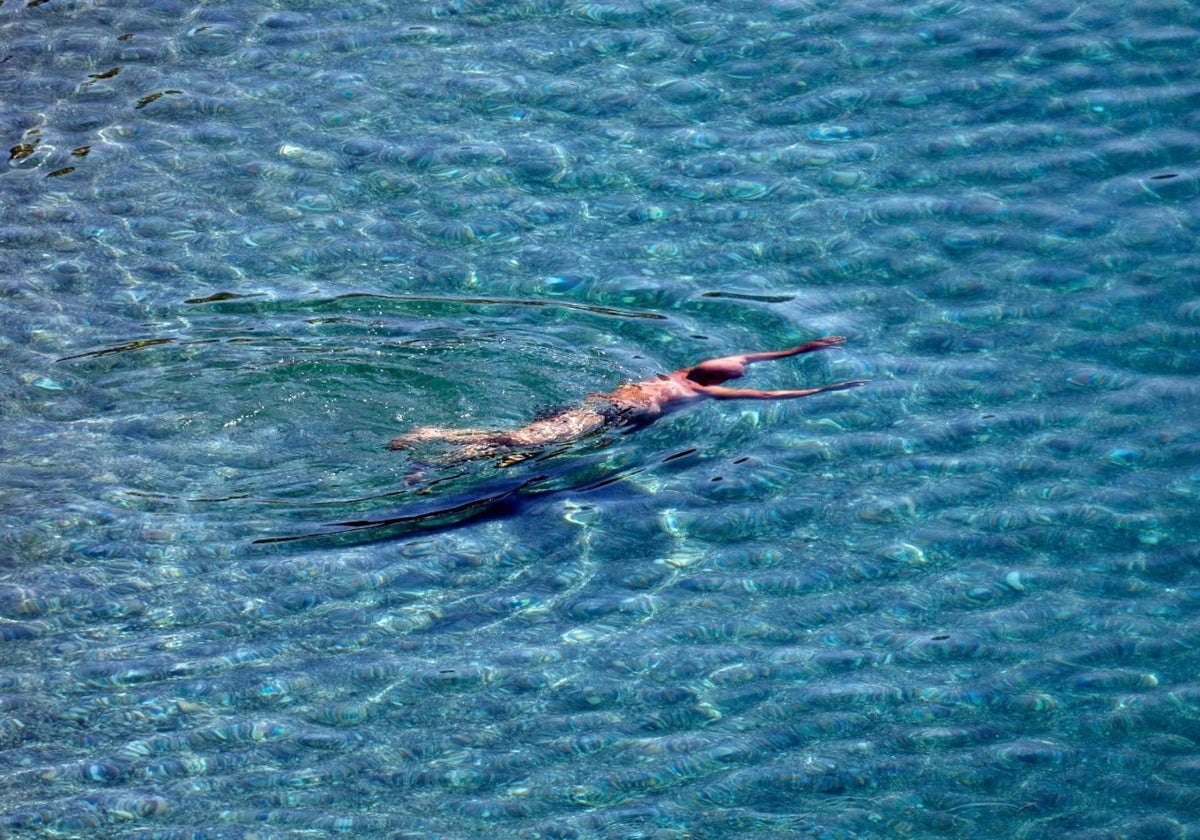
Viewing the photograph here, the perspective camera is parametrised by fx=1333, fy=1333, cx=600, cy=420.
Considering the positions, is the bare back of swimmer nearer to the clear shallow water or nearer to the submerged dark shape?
the submerged dark shape

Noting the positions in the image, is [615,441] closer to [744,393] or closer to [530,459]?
[530,459]

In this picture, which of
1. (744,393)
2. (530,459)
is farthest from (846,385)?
(530,459)

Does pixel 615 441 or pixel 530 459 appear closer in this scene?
pixel 530 459

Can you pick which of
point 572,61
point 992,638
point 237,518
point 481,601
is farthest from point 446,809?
point 572,61

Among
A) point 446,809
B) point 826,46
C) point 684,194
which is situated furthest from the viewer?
point 826,46

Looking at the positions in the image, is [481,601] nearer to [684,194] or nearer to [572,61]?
[684,194]

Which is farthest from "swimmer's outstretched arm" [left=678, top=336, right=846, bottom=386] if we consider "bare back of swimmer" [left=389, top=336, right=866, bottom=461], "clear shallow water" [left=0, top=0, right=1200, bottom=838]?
"clear shallow water" [left=0, top=0, right=1200, bottom=838]
